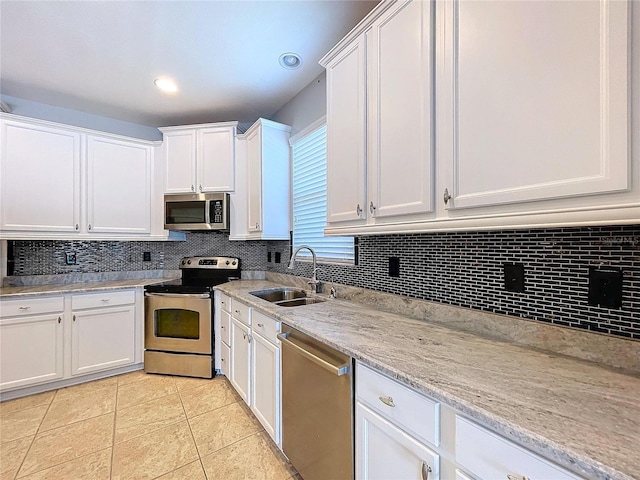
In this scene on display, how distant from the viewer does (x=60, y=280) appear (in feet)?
9.51

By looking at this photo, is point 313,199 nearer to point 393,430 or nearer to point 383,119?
point 383,119

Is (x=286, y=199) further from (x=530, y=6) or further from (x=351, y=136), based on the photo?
(x=530, y=6)

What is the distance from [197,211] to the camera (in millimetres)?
3008

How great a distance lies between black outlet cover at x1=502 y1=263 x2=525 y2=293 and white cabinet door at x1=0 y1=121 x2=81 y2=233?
137 inches

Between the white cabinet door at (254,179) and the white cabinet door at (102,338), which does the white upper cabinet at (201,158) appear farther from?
the white cabinet door at (102,338)

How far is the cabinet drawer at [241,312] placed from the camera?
2.07m

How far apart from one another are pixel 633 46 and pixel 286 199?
2.49 metres

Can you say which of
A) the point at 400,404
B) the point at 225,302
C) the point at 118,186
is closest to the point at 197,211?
the point at 118,186

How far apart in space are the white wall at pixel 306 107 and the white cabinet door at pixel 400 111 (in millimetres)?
1024

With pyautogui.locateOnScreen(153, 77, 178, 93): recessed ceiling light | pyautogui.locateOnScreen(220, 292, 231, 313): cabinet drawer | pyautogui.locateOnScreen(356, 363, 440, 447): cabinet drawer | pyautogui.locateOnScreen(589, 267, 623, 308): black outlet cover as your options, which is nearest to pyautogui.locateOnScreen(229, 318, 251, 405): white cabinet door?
pyautogui.locateOnScreen(220, 292, 231, 313): cabinet drawer

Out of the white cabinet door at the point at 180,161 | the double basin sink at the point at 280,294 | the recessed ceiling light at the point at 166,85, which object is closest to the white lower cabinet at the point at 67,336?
the white cabinet door at the point at 180,161

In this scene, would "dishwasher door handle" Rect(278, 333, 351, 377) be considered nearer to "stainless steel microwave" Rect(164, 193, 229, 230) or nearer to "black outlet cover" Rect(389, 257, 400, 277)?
"black outlet cover" Rect(389, 257, 400, 277)

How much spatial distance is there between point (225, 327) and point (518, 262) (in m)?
2.23

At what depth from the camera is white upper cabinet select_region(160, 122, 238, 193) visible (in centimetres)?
300
